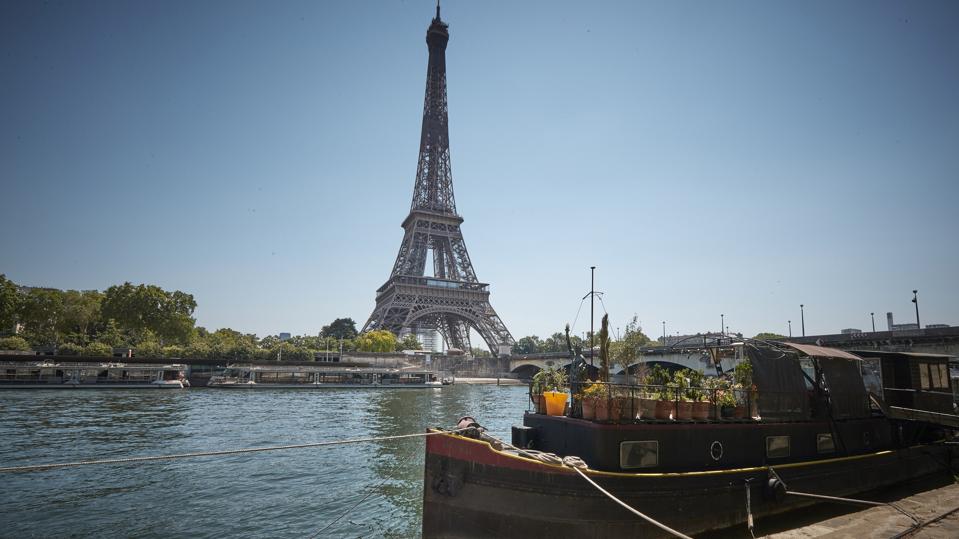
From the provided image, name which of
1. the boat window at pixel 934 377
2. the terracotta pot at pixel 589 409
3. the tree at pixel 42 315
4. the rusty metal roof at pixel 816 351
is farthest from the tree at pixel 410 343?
the terracotta pot at pixel 589 409

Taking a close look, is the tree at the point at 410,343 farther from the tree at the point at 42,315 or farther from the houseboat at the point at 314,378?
the tree at the point at 42,315

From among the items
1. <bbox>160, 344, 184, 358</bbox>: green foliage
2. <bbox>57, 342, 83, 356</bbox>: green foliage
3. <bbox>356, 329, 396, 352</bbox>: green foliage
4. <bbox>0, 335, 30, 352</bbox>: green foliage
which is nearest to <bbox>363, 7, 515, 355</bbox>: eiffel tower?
<bbox>356, 329, 396, 352</bbox>: green foliage

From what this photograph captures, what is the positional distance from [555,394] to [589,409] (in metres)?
1.16

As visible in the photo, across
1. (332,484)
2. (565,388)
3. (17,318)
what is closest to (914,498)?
(565,388)

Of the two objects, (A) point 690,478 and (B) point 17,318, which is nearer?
(A) point 690,478

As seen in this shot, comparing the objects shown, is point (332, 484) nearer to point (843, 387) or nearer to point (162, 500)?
point (162, 500)

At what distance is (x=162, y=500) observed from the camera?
43.4 ft

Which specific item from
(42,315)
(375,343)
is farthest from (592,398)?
(42,315)

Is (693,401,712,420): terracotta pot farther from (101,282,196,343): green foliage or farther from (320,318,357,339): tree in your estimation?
(320,318,357,339): tree

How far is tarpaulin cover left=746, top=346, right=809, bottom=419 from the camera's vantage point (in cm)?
1086

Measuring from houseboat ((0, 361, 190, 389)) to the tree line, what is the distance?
14.6 metres

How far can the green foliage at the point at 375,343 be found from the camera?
87312 millimetres

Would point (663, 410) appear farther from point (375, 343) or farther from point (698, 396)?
point (375, 343)

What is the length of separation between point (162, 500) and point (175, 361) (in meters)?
63.3
